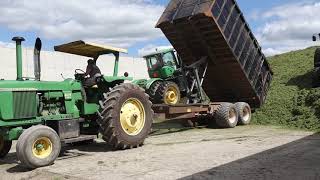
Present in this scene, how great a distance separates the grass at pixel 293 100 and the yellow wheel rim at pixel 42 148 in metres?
6.85

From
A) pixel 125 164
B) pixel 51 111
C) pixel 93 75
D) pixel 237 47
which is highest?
pixel 237 47

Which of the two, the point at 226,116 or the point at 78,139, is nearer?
the point at 78,139

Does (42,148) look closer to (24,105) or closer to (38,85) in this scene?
(24,105)

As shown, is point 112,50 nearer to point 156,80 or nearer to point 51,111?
point 51,111

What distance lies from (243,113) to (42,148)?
752cm

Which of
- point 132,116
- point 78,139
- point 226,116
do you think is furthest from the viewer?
point 226,116

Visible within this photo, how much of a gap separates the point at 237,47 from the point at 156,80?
105 inches

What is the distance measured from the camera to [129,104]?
9.51 metres

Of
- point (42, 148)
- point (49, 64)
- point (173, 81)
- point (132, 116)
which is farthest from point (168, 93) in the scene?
point (49, 64)

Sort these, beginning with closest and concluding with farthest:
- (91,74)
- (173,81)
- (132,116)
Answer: (132,116), (91,74), (173,81)

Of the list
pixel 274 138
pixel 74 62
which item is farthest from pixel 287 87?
pixel 74 62

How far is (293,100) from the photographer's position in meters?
14.0

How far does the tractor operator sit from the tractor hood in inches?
10.0

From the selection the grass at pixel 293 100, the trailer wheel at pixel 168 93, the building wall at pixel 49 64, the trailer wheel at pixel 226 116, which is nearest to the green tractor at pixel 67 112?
the trailer wheel at pixel 168 93
